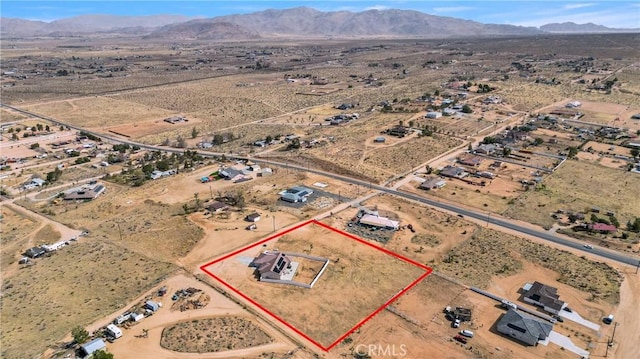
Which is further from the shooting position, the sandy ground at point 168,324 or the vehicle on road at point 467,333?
the vehicle on road at point 467,333

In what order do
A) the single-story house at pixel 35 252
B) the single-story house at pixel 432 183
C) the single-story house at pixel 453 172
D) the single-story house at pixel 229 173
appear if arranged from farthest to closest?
the single-story house at pixel 229 173 → the single-story house at pixel 453 172 → the single-story house at pixel 432 183 → the single-story house at pixel 35 252

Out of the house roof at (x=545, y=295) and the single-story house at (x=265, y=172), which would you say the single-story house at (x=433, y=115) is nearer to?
the single-story house at (x=265, y=172)

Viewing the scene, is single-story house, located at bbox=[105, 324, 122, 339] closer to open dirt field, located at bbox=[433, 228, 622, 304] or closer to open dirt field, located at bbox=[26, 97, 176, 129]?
open dirt field, located at bbox=[433, 228, 622, 304]

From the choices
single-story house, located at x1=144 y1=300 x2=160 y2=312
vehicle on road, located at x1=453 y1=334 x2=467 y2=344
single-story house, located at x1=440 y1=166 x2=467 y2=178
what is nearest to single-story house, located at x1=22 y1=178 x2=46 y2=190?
single-story house, located at x1=144 y1=300 x2=160 y2=312

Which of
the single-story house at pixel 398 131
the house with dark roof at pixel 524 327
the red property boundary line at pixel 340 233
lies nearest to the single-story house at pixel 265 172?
the red property boundary line at pixel 340 233

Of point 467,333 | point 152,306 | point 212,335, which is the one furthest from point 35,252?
point 467,333

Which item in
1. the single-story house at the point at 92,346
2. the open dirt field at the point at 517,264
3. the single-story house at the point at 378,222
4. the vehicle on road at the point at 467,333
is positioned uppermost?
the single-story house at the point at 378,222

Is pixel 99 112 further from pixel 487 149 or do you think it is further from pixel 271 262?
pixel 487 149
